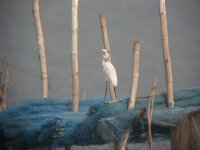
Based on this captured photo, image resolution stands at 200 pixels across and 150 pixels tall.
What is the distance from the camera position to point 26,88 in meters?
4.82

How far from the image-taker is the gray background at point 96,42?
494 centimetres

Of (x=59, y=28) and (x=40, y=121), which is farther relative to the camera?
(x=59, y=28)

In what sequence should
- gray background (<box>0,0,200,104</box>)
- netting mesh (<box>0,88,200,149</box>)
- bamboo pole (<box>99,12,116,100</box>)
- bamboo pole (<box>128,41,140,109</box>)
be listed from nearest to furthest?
netting mesh (<box>0,88,200,149</box>)
bamboo pole (<box>128,41,140,109</box>)
bamboo pole (<box>99,12,116,100</box>)
gray background (<box>0,0,200,104</box>)

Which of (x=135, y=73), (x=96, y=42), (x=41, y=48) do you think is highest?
(x=96, y=42)

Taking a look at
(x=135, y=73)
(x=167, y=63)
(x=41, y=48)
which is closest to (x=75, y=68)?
(x=41, y=48)

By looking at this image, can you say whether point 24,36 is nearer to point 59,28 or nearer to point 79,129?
point 59,28

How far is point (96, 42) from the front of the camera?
5.05 m

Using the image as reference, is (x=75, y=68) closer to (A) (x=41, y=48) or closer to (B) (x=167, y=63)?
(A) (x=41, y=48)

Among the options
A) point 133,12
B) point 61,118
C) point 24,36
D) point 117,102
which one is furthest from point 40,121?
point 133,12

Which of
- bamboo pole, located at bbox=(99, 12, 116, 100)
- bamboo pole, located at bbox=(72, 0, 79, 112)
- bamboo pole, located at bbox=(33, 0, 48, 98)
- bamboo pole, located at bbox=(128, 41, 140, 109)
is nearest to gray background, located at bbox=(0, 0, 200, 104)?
bamboo pole, located at bbox=(33, 0, 48, 98)

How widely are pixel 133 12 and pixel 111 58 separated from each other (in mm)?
472

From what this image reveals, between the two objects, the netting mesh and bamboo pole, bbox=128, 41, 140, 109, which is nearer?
the netting mesh

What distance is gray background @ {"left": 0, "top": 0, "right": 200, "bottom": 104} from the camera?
494 cm

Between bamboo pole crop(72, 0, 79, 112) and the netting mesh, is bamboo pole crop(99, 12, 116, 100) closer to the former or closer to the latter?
bamboo pole crop(72, 0, 79, 112)
